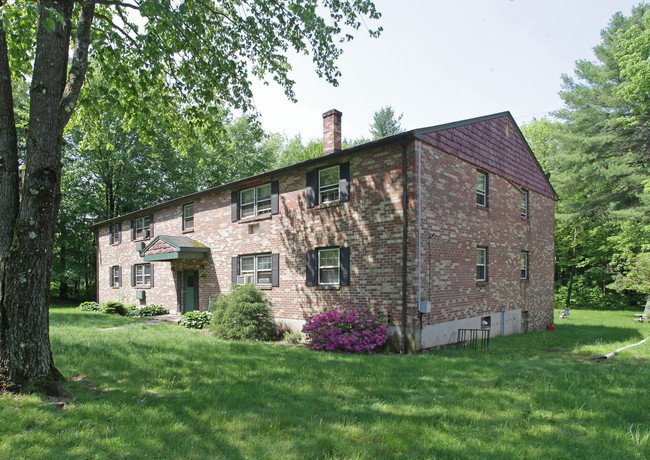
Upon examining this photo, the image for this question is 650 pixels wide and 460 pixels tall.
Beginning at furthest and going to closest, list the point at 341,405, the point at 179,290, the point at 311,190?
the point at 179,290 → the point at 311,190 → the point at 341,405

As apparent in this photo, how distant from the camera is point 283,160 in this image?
46.6m

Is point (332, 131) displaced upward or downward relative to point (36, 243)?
upward

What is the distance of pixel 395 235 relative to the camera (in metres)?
10.8

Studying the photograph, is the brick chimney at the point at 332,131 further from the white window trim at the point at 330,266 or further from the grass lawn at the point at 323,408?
the grass lawn at the point at 323,408

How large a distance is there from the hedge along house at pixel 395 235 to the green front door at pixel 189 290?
0.05 meters

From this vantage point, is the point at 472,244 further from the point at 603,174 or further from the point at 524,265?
the point at 603,174

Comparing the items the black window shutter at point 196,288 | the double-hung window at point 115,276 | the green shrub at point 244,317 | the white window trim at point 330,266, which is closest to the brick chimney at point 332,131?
the white window trim at point 330,266

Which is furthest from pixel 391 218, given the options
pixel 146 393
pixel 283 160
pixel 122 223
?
pixel 283 160

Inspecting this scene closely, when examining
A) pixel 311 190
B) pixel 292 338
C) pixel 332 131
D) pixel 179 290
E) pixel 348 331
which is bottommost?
pixel 292 338

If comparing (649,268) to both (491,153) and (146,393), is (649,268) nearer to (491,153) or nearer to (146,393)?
(491,153)

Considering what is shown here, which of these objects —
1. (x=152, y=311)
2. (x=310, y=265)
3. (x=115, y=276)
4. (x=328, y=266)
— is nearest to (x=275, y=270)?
(x=310, y=265)

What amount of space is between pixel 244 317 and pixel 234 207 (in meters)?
5.19

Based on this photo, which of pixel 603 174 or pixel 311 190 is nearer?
pixel 311 190

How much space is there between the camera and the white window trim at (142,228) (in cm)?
2149
